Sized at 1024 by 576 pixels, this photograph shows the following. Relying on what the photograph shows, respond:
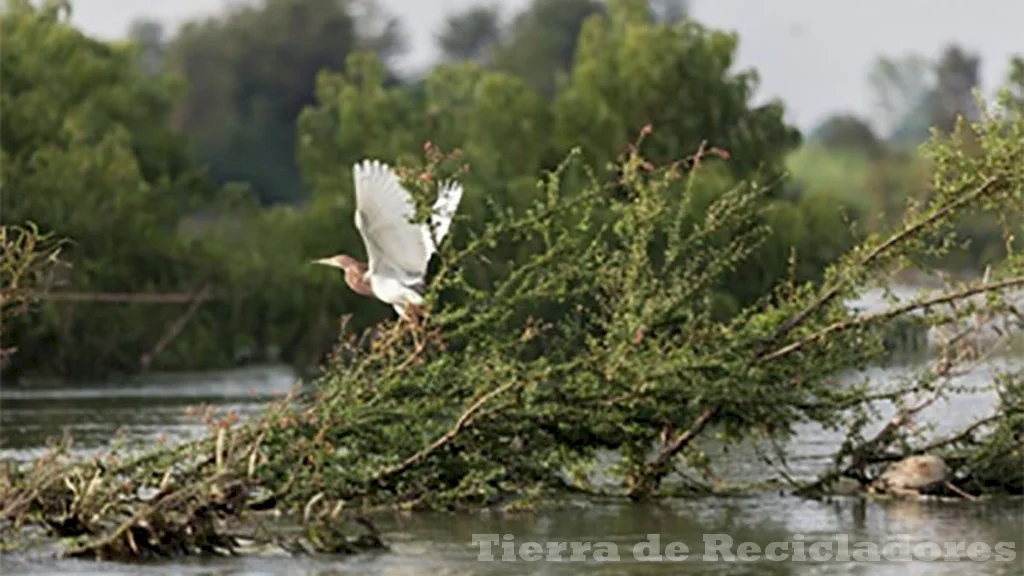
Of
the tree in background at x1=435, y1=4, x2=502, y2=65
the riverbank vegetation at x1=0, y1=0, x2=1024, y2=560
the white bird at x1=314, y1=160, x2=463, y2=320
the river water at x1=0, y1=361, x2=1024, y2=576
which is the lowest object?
the river water at x1=0, y1=361, x2=1024, y2=576

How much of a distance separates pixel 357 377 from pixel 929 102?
4605 inches

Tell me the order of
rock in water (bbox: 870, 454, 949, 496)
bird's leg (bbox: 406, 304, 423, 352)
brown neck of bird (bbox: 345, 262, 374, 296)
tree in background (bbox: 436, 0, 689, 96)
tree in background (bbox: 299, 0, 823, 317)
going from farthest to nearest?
tree in background (bbox: 436, 0, 689, 96) < tree in background (bbox: 299, 0, 823, 317) < brown neck of bird (bbox: 345, 262, 374, 296) < rock in water (bbox: 870, 454, 949, 496) < bird's leg (bbox: 406, 304, 423, 352)

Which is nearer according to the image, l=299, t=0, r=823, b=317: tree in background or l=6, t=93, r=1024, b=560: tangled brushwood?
l=6, t=93, r=1024, b=560: tangled brushwood

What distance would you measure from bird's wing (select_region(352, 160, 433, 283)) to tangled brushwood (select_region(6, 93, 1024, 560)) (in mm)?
250

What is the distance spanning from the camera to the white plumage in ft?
54.6

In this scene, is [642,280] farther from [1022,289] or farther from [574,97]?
[574,97]

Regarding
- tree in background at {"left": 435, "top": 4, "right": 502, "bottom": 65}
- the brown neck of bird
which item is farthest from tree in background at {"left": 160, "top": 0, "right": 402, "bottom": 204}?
the brown neck of bird

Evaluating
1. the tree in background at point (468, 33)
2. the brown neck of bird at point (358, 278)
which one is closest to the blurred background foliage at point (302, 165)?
the brown neck of bird at point (358, 278)

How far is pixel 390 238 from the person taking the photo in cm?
1692

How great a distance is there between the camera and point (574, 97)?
38.5 metres

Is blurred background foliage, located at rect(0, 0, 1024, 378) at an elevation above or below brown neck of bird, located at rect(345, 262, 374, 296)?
above

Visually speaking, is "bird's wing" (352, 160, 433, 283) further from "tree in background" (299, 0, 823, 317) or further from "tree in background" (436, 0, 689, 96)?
"tree in background" (436, 0, 689, 96)

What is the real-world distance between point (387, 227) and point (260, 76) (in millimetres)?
77075

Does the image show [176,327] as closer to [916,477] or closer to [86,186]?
[86,186]
